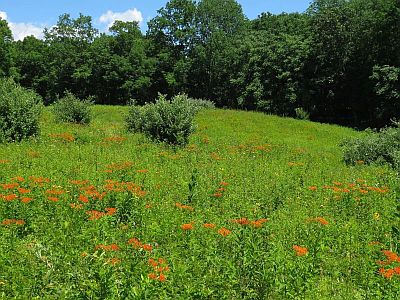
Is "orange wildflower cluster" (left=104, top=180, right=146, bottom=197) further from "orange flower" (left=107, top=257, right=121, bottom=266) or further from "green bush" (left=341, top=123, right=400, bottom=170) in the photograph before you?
"green bush" (left=341, top=123, right=400, bottom=170)

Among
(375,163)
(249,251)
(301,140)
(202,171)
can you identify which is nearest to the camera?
(249,251)

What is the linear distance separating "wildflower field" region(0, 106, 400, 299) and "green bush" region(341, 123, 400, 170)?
1816 mm

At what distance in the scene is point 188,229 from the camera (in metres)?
6.94

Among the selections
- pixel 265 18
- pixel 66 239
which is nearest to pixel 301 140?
pixel 66 239

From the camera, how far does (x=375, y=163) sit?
16703 mm

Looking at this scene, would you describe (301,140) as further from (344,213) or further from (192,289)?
(192,289)

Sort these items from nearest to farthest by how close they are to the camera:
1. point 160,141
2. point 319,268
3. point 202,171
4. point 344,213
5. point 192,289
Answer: point 192,289, point 319,268, point 344,213, point 202,171, point 160,141

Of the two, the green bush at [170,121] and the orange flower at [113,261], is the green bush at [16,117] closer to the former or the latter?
the green bush at [170,121]

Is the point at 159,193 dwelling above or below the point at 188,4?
below

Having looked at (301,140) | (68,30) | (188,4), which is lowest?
(301,140)

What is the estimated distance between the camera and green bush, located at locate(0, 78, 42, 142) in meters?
16.5

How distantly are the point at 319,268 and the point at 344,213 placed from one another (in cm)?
328

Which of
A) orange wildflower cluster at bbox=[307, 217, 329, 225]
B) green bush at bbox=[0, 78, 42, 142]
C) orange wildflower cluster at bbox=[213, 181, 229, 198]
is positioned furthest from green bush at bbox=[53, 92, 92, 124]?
orange wildflower cluster at bbox=[307, 217, 329, 225]

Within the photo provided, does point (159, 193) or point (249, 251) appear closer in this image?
point (249, 251)
